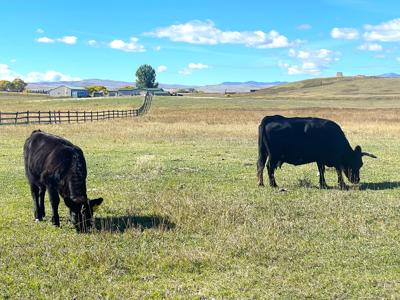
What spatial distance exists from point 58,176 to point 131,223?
62.1 inches

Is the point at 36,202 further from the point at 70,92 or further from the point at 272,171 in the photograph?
the point at 70,92

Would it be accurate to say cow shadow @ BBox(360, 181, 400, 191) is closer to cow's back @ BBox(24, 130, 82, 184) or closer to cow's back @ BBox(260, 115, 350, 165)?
cow's back @ BBox(260, 115, 350, 165)

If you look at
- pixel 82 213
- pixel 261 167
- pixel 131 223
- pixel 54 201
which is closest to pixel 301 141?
pixel 261 167

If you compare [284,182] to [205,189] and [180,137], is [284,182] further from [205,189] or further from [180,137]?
[180,137]

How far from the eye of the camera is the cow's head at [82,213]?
8352mm

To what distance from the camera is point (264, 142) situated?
13297mm

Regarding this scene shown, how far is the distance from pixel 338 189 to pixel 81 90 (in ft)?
529

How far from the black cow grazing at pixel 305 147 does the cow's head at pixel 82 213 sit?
5.82 m

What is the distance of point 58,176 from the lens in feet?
28.4

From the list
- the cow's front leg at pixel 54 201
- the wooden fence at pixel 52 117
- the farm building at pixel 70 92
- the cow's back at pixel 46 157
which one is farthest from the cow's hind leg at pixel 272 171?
the farm building at pixel 70 92

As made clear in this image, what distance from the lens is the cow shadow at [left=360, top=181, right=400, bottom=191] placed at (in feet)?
42.5

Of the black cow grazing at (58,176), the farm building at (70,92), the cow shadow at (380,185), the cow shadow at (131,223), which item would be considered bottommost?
the cow shadow at (131,223)

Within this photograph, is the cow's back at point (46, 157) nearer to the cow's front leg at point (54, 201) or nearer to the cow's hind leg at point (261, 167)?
the cow's front leg at point (54, 201)

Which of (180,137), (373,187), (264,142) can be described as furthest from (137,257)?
(180,137)
